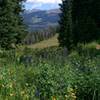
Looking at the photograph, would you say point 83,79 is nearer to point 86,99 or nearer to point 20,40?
point 86,99

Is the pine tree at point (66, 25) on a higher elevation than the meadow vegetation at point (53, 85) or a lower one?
lower

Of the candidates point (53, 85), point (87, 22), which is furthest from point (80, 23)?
point (53, 85)

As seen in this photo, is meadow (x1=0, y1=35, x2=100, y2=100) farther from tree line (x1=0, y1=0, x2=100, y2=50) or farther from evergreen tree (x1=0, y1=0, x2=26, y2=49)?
evergreen tree (x1=0, y1=0, x2=26, y2=49)

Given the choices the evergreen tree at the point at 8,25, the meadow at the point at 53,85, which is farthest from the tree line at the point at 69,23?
the meadow at the point at 53,85

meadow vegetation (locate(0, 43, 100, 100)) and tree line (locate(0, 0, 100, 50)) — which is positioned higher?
meadow vegetation (locate(0, 43, 100, 100))

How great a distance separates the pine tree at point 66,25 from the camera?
44.4m

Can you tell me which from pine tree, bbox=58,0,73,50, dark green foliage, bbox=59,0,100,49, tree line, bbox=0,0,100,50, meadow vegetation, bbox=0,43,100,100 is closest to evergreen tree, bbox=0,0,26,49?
tree line, bbox=0,0,100,50

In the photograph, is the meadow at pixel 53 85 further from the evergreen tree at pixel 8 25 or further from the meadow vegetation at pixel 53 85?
the evergreen tree at pixel 8 25

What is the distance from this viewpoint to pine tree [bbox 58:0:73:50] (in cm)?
4439

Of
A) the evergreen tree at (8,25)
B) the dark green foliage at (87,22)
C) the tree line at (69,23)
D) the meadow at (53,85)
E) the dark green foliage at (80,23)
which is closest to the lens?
the meadow at (53,85)

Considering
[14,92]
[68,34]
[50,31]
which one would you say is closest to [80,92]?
[14,92]

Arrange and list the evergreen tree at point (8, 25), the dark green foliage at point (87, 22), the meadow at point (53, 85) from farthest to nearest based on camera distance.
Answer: the evergreen tree at point (8, 25), the dark green foliage at point (87, 22), the meadow at point (53, 85)

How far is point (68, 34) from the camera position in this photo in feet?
147

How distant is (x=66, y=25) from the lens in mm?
46125
